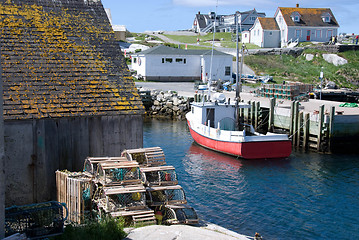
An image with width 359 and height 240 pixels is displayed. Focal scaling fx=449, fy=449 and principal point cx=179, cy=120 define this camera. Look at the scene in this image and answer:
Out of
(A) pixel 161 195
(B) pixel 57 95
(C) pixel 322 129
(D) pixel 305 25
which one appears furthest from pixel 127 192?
(D) pixel 305 25

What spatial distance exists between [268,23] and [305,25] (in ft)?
20.1

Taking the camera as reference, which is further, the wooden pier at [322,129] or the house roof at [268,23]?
the house roof at [268,23]

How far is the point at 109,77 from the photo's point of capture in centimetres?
1470

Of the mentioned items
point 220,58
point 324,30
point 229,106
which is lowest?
point 229,106

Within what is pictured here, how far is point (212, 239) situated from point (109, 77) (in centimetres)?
677

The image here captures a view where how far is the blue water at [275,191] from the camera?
660 inches

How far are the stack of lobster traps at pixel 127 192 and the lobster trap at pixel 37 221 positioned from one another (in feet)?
3.75

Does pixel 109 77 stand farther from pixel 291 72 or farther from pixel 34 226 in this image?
pixel 291 72

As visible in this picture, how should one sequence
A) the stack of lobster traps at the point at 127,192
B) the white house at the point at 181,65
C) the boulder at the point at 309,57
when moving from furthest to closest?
the boulder at the point at 309,57 → the white house at the point at 181,65 → the stack of lobster traps at the point at 127,192

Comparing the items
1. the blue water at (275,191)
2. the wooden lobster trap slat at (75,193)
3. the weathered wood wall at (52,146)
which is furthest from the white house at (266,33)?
the wooden lobster trap slat at (75,193)

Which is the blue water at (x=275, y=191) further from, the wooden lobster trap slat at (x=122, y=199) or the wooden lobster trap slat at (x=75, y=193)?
the wooden lobster trap slat at (x=75, y=193)

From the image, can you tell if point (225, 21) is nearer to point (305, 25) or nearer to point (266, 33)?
point (266, 33)

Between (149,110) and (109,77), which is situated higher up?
(109,77)

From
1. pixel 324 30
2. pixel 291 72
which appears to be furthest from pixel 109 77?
pixel 324 30
